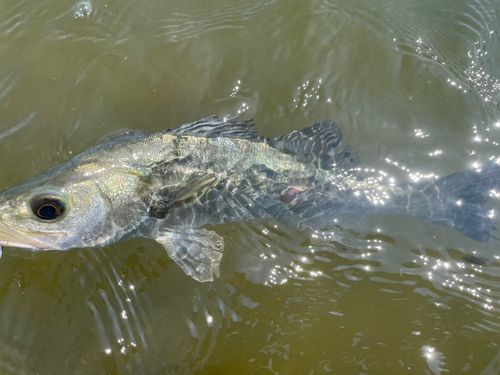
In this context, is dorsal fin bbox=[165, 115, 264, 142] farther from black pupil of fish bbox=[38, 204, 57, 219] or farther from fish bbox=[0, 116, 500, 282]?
black pupil of fish bbox=[38, 204, 57, 219]

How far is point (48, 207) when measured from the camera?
8.87ft

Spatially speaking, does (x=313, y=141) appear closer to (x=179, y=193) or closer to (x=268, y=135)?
(x=268, y=135)

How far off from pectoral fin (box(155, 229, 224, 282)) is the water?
0.77 ft

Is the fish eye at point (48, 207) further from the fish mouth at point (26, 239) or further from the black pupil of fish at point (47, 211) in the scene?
the fish mouth at point (26, 239)

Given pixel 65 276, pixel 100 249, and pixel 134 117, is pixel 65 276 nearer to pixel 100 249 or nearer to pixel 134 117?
pixel 100 249

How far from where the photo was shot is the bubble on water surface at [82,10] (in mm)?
4445

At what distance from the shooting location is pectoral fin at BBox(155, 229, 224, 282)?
3.30m

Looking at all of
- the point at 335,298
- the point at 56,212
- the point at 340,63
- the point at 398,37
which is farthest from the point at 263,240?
the point at 398,37

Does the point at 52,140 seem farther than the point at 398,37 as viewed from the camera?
No

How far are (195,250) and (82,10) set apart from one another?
11.2ft

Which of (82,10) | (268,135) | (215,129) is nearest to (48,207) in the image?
(215,129)

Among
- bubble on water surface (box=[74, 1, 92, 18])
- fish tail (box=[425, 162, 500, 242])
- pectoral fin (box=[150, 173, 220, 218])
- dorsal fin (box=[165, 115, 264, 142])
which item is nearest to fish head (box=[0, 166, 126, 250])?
pectoral fin (box=[150, 173, 220, 218])

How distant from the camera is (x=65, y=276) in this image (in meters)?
3.49

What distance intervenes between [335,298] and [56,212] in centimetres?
261
